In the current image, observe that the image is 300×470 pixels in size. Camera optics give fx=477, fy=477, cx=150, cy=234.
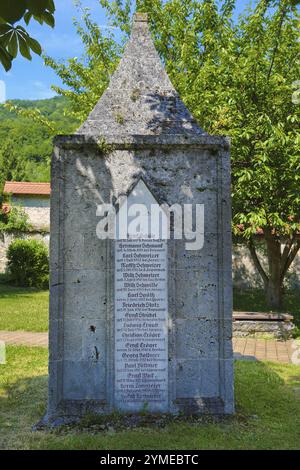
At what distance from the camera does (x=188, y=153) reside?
5566 mm

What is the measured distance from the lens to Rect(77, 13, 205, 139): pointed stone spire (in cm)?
576

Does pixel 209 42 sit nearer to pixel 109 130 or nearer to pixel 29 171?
pixel 109 130

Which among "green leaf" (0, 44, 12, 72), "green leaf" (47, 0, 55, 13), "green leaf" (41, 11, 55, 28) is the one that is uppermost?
"green leaf" (47, 0, 55, 13)

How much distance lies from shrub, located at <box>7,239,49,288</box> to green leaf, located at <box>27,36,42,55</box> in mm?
19572

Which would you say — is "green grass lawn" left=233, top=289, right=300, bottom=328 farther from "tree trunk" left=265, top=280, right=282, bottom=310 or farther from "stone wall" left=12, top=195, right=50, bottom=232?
"stone wall" left=12, top=195, right=50, bottom=232

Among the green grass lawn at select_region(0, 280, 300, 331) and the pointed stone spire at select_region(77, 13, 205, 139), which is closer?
the pointed stone spire at select_region(77, 13, 205, 139)

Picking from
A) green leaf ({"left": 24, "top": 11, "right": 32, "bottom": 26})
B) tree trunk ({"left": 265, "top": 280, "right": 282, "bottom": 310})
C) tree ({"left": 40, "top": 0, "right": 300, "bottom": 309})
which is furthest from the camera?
tree trunk ({"left": 265, "top": 280, "right": 282, "bottom": 310})

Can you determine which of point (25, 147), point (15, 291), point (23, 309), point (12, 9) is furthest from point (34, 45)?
point (25, 147)

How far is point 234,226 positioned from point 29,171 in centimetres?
3931

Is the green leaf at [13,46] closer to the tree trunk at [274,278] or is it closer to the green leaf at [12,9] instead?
the green leaf at [12,9]

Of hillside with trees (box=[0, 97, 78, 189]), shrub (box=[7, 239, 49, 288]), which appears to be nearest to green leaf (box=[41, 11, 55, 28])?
shrub (box=[7, 239, 49, 288])

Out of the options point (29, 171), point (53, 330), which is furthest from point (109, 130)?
point (29, 171)

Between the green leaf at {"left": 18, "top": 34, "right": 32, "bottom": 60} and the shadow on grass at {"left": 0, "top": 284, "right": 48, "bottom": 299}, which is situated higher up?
the green leaf at {"left": 18, "top": 34, "right": 32, "bottom": 60}

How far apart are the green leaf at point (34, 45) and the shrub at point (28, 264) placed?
64.2 feet
